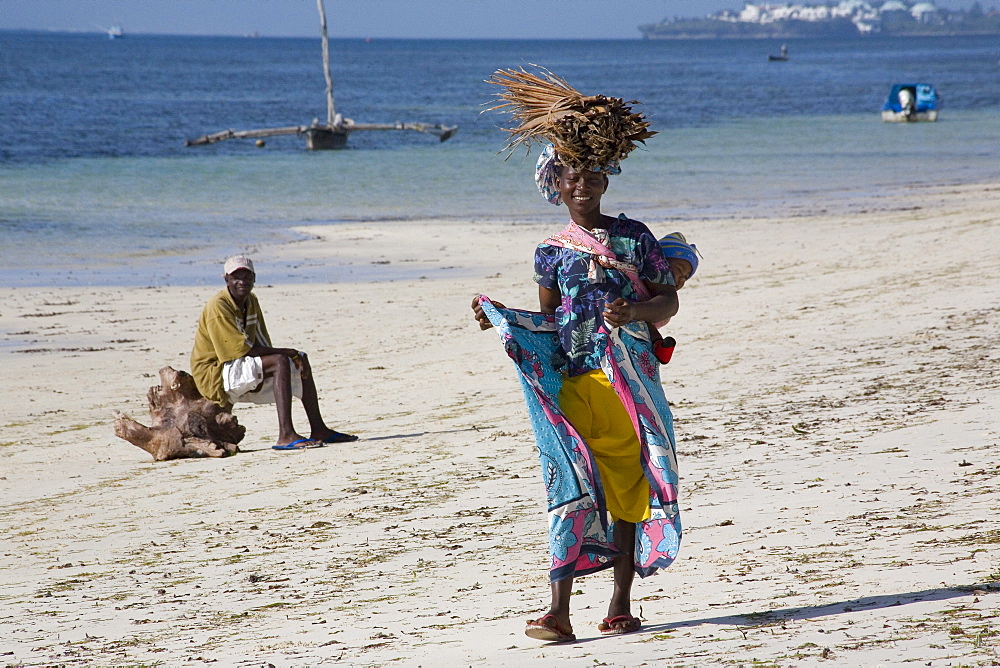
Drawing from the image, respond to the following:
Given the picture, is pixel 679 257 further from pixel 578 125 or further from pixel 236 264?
pixel 236 264

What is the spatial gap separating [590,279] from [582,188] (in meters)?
0.31

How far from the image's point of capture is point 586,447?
370 centimetres

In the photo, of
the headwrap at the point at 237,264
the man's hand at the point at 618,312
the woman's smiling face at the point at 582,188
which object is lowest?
the headwrap at the point at 237,264

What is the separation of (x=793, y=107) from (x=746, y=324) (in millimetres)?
47985

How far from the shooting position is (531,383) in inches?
147

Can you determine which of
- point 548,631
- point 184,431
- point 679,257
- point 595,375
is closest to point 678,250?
point 679,257

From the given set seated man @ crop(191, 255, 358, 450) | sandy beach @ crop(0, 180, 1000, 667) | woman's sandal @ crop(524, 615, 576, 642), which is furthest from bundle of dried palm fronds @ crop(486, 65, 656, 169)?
seated man @ crop(191, 255, 358, 450)

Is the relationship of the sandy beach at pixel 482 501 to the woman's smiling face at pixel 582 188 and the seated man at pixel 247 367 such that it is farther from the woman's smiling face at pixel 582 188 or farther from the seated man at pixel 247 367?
the woman's smiling face at pixel 582 188

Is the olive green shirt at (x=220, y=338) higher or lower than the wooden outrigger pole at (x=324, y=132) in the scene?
lower

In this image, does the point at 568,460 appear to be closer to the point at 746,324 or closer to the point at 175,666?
the point at 175,666

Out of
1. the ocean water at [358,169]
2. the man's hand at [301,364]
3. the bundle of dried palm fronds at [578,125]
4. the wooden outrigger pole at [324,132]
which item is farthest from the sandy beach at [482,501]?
the wooden outrigger pole at [324,132]

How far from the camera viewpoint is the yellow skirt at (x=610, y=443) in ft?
12.2

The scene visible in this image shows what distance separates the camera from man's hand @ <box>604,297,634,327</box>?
3.52 m

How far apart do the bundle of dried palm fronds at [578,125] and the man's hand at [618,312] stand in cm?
49
